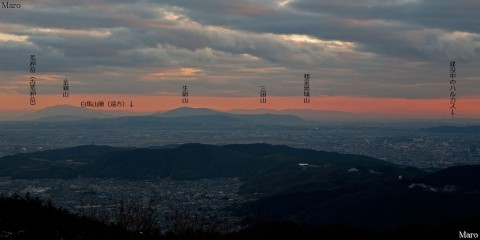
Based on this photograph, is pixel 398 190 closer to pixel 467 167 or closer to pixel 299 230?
pixel 467 167

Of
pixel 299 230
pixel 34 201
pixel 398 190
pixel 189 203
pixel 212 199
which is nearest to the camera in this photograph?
pixel 34 201

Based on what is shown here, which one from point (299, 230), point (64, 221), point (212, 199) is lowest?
point (212, 199)

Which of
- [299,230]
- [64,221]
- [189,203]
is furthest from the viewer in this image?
[189,203]

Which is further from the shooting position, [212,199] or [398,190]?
[212,199]

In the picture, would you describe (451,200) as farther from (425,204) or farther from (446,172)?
(446,172)

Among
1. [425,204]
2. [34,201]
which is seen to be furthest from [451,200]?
[34,201]

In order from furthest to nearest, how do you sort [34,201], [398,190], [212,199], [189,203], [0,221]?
[212,199] → [189,203] → [398,190] → [34,201] → [0,221]

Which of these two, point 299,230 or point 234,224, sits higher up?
point 299,230

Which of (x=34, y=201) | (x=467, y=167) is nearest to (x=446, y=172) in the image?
(x=467, y=167)

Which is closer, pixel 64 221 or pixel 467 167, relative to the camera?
pixel 64 221
